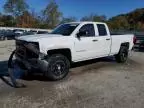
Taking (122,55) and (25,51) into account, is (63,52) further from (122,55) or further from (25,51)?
(122,55)

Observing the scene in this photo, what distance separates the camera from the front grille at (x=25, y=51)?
24.4 feet

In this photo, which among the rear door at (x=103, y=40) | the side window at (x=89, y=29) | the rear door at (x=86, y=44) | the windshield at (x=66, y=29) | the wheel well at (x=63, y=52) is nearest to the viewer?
the wheel well at (x=63, y=52)

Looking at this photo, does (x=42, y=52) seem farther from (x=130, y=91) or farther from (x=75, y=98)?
(x=130, y=91)

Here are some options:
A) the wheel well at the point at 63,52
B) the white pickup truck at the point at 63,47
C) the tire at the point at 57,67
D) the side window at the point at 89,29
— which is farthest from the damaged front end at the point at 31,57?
the side window at the point at 89,29

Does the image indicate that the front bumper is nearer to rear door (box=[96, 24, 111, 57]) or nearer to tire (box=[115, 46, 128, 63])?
rear door (box=[96, 24, 111, 57])

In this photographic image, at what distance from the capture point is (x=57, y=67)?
795cm

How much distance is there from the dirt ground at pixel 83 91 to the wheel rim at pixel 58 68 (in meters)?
0.31

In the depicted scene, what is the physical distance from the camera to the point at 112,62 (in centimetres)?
1166

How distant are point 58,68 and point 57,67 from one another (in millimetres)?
58

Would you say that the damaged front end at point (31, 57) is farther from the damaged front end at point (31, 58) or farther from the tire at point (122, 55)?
the tire at point (122, 55)

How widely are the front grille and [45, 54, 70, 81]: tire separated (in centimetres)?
50

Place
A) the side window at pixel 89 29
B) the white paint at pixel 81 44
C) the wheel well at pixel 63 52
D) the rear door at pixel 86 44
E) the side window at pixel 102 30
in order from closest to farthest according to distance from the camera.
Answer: the white paint at pixel 81 44, the wheel well at pixel 63 52, the rear door at pixel 86 44, the side window at pixel 89 29, the side window at pixel 102 30

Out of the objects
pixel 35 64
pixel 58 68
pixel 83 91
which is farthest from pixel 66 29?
pixel 83 91

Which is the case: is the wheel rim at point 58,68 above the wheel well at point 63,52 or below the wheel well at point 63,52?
below
